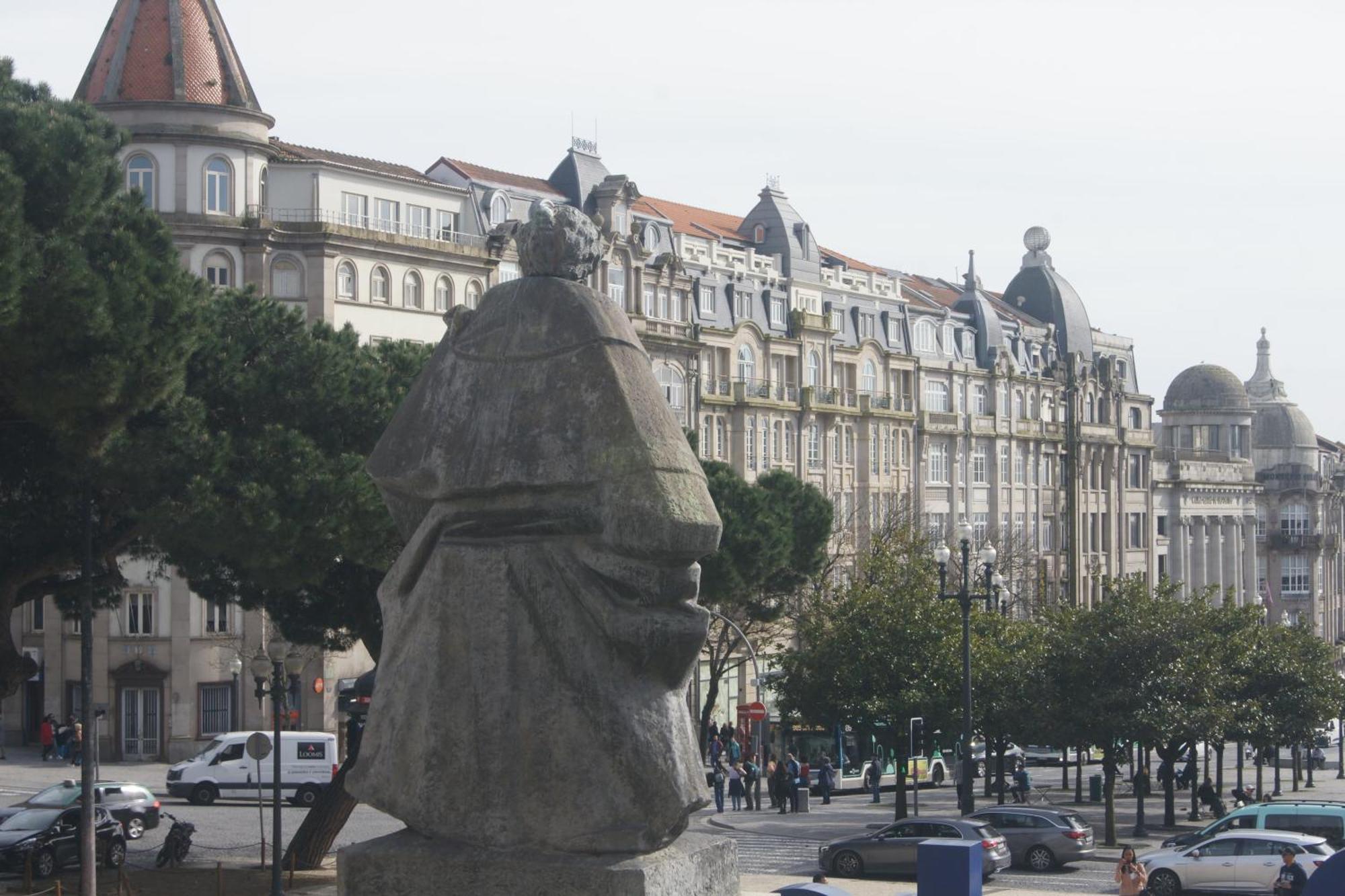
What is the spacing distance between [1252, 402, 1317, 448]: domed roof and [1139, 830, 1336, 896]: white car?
98.5 meters

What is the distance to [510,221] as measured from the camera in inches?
2406

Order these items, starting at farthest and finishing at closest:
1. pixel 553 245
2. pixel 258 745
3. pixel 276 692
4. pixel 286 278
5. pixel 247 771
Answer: pixel 286 278 < pixel 247 771 < pixel 258 745 < pixel 276 692 < pixel 553 245

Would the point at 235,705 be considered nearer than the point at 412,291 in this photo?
Yes

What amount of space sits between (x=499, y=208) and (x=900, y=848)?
34.4 metres

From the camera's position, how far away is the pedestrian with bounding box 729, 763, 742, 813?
147 feet

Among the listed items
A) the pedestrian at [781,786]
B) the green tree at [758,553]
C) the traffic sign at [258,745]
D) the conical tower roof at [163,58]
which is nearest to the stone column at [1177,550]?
the green tree at [758,553]

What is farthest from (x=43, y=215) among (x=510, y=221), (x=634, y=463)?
(x=510, y=221)

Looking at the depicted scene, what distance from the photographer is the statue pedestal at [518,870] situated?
30.0ft

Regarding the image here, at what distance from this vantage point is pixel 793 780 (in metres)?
45.5

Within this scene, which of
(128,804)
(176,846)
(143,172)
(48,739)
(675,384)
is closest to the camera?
(176,846)

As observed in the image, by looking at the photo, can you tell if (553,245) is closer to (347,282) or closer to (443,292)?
(347,282)

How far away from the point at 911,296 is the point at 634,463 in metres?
80.0

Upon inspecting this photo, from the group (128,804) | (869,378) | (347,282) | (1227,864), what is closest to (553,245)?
(1227,864)

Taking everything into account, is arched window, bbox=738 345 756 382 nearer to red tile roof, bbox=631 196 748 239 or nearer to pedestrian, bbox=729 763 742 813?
red tile roof, bbox=631 196 748 239
